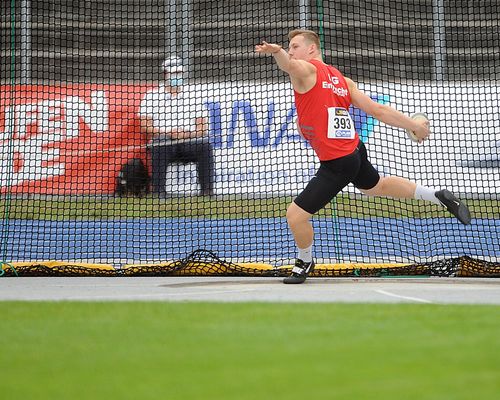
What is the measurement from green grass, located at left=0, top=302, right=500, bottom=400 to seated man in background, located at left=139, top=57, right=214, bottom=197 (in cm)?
886

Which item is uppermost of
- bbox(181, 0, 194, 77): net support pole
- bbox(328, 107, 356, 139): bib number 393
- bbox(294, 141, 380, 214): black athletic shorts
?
bbox(181, 0, 194, 77): net support pole

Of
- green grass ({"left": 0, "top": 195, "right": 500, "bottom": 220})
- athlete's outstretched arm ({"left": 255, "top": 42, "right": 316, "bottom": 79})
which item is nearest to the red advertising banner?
green grass ({"left": 0, "top": 195, "right": 500, "bottom": 220})

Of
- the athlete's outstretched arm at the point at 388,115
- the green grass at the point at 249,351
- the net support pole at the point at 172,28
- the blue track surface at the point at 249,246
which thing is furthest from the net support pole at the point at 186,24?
the green grass at the point at 249,351

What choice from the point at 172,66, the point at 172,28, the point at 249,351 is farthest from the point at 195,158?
the point at 249,351

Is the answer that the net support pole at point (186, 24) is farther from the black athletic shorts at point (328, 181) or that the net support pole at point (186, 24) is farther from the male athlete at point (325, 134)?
the black athletic shorts at point (328, 181)

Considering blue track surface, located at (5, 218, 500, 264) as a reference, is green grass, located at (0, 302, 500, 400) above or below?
below

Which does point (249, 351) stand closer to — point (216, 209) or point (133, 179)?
point (216, 209)

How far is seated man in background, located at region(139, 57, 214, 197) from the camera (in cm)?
1616

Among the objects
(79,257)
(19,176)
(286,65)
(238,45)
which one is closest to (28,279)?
(79,257)

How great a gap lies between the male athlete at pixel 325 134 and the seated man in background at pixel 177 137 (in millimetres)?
6287

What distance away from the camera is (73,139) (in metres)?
17.3

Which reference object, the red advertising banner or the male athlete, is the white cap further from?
the male athlete

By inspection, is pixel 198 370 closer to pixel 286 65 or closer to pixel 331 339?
pixel 331 339

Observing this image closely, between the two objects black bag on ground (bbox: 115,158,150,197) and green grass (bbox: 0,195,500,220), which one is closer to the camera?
green grass (bbox: 0,195,500,220)
